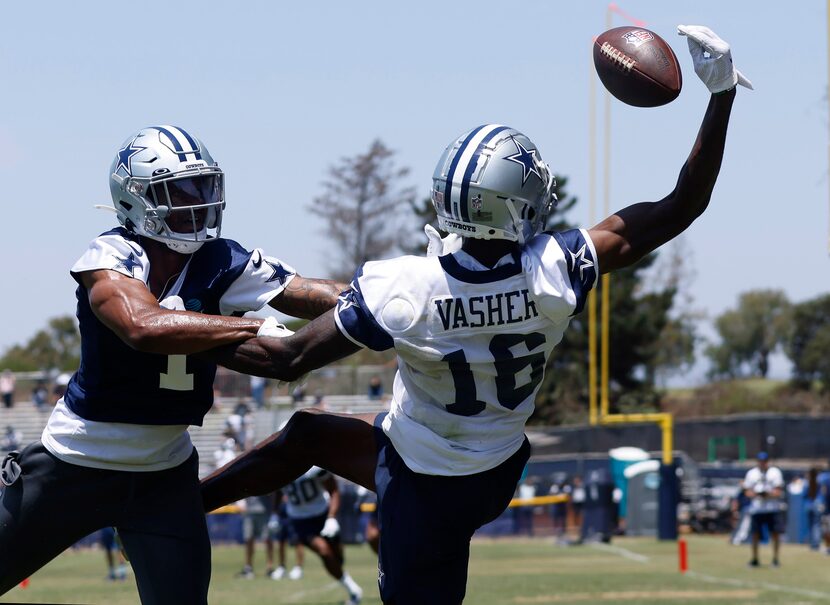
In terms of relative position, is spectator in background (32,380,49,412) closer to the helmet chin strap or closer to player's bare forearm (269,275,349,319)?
player's bare forearm (269,275,349,319)

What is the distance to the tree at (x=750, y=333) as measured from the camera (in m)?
74.4

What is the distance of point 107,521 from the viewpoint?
16.6 feet

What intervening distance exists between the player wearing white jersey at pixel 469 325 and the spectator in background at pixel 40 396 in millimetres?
30976

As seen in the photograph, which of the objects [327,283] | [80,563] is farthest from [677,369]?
[327,283]

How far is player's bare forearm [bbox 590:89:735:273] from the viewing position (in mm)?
4551

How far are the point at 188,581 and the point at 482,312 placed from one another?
5.38 ft

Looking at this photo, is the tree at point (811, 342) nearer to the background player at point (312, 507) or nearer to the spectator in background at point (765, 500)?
the spectator in background at point (765, 500)

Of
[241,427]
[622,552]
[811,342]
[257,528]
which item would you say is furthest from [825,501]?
[811,342]

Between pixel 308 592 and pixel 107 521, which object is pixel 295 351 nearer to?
pixel 107 521

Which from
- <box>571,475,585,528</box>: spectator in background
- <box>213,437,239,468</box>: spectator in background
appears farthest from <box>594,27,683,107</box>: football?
<box>571,475,585,528</box>: spectator in background

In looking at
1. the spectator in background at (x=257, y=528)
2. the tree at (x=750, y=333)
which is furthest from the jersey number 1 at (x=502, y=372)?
the tree at (x=750, y=333)

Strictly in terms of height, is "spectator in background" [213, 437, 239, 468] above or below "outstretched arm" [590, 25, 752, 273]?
below

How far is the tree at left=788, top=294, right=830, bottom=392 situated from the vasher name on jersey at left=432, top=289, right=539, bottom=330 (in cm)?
5437

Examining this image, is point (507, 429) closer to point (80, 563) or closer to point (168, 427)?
point (168, 427)
